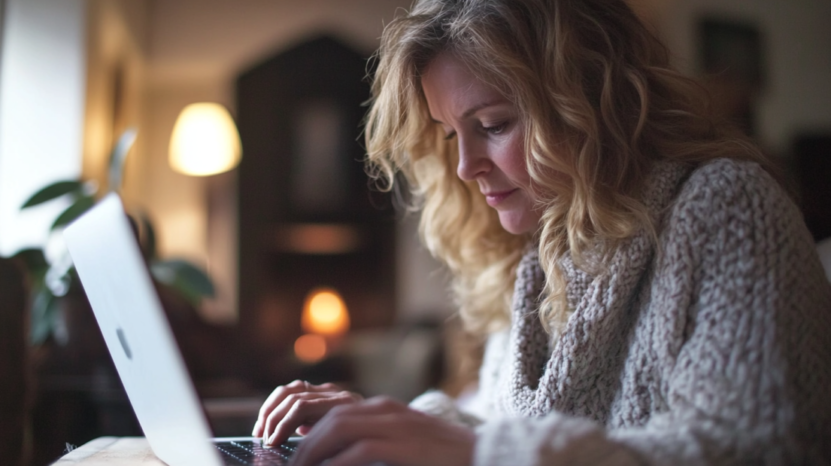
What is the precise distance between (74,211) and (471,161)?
50.7 inches

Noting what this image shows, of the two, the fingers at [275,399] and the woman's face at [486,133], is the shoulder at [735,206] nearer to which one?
the woman's face at [486,133]

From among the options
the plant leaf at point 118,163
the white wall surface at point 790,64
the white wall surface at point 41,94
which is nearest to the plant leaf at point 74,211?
the plant leaf at point 118,163

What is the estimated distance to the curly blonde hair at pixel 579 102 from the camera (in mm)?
814

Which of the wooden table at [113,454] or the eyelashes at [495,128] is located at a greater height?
the eyelashes at [495,128]

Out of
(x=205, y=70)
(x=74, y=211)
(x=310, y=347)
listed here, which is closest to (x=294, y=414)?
(x=74, y=211)

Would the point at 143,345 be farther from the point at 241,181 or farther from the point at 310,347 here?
the point at 241,181

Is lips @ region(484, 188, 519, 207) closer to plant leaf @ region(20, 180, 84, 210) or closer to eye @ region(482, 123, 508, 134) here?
eye @ region(482, 123, 508, 134)

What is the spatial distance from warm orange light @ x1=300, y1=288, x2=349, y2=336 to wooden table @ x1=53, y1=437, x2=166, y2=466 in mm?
2573

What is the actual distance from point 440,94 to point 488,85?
3.4 inches

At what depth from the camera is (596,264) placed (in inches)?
30.9

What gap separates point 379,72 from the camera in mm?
1070

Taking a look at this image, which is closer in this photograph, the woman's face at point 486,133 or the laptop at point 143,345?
the laptop at point 143,345

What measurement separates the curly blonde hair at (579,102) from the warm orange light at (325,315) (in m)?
2.61

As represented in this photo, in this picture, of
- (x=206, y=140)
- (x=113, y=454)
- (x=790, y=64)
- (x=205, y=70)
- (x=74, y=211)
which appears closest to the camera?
(x=113, y=454)
